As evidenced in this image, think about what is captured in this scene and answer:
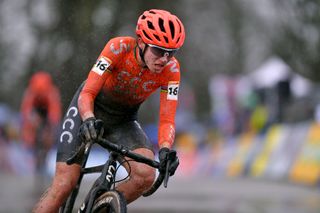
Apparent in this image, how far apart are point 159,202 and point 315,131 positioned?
4.27 meters

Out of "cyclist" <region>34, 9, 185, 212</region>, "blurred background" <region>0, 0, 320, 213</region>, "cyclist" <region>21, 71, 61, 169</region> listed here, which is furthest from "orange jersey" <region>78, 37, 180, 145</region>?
"cyclist" <region>21, 71, 61, 169</region>

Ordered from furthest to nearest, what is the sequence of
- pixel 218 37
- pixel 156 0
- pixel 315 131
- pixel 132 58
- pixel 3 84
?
pixel 218 37 < pixel 3 84 < pixel 156 0 < pixel 315 131 < pixel 132 58

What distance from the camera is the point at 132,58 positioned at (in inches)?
311

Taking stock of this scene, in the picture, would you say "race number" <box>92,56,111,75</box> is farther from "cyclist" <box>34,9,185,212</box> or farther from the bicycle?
the bicycle

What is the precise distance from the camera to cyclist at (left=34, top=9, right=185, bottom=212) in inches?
296

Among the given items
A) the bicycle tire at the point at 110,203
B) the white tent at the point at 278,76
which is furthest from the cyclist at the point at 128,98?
the white tent at the point at 278,76

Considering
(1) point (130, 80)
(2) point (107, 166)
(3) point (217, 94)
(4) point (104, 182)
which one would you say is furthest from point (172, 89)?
(3) point (217, 94)

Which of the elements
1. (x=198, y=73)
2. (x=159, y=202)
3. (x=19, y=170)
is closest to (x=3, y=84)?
(x=198, y=73)

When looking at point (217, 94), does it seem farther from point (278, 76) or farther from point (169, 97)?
point (169, 97)

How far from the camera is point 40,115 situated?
60.6 feet

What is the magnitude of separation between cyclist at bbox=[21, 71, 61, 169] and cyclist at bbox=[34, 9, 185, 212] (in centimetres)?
1008

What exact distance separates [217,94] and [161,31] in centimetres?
2738

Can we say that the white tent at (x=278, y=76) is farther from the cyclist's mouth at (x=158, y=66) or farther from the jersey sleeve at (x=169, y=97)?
the cyclist's mouth at (x=158, y=66)

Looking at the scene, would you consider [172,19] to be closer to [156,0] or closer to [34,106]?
[34,106]
